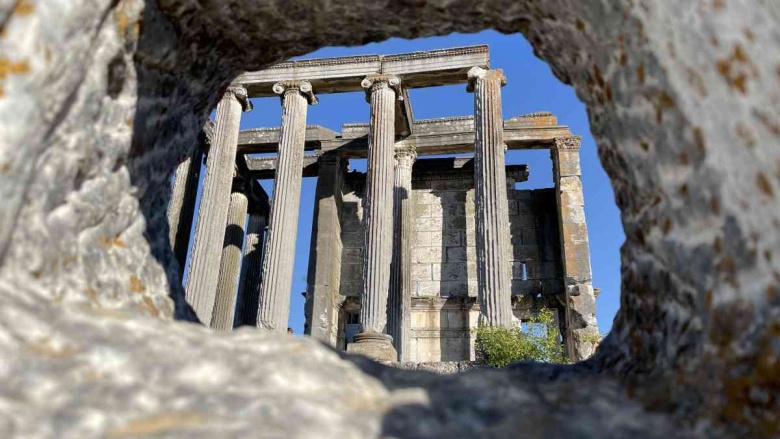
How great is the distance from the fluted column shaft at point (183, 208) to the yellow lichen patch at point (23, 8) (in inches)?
624

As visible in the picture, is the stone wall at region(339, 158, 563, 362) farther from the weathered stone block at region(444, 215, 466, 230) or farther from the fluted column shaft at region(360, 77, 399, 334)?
the fluted column shaft at region(360, 77, 399, 334)

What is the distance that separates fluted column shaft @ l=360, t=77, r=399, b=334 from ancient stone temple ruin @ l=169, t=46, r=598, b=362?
0.11 ft

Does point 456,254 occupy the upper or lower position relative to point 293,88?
lower

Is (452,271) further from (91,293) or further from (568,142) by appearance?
(91,293)

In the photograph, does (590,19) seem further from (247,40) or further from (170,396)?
(170,396)

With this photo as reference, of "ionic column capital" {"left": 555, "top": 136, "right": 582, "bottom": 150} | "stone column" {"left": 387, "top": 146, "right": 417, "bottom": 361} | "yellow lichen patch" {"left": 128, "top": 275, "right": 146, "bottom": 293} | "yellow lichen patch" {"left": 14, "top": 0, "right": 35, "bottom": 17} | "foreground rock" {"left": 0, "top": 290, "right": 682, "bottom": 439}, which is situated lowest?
"foreground rock" {"left": 0, "top": 290, "right": 682, "bottom": 439}

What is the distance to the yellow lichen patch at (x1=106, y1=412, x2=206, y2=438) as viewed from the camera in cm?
112

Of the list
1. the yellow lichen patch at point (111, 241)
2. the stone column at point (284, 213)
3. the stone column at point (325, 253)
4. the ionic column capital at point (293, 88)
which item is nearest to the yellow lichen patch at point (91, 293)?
the yellow lichen patch at point (111, 241)

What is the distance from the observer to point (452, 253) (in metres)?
19.0

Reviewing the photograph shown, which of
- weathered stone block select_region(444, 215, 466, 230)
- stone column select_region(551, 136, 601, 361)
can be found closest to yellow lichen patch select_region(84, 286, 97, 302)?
stone column select_region(551, 136, 601, 361)

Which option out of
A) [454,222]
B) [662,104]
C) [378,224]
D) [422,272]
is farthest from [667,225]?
[454,222]

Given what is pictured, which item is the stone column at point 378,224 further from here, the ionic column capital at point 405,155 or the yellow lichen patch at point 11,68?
the yellow lichen patch at point 11,68

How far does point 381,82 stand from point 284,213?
14.7ft

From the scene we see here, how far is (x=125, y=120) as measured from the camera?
1.88 metres
